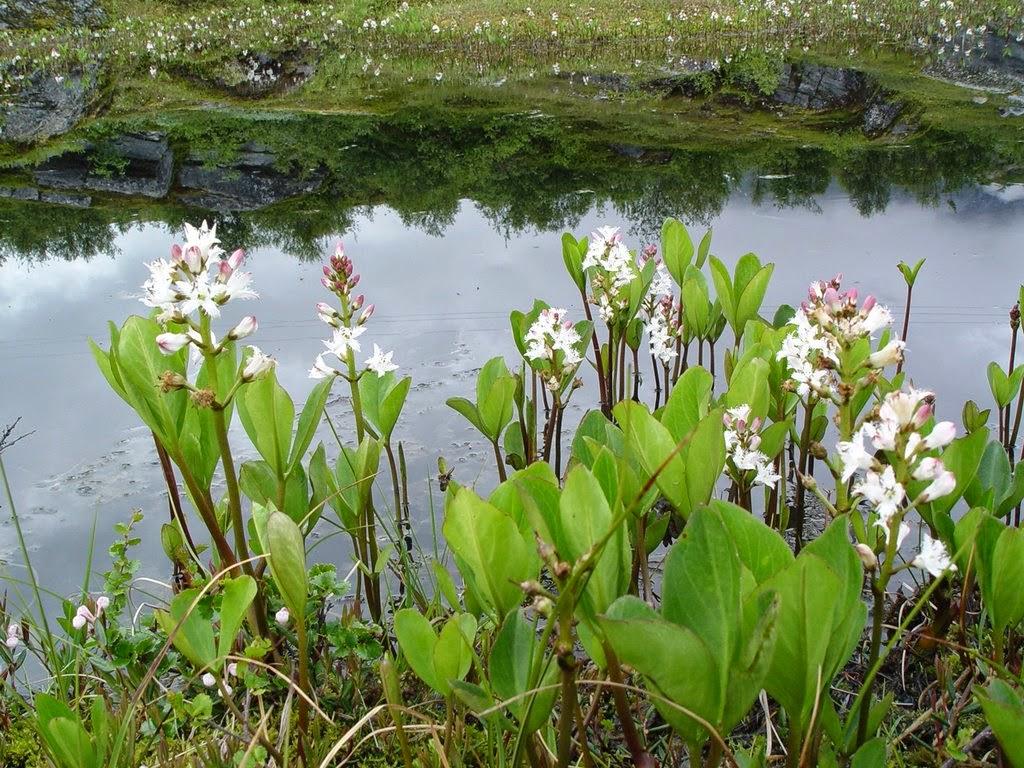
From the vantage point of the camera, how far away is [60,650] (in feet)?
5.97

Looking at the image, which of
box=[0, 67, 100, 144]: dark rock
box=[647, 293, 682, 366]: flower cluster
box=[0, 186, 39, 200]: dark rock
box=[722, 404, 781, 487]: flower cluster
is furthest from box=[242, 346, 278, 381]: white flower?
box=[0, 67, 100, 144]: dark rock

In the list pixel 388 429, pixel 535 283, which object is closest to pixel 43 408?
pixel 388 429

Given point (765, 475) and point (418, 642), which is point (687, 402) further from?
point (418, 642)

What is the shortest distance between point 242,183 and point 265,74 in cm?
646

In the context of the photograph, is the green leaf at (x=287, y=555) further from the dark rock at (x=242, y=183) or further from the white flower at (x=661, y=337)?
the dark rock at (x=242, y=183)

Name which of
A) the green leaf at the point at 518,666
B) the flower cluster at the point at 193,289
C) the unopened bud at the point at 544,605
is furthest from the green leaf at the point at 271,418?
the unopened bud at the point at 544,605

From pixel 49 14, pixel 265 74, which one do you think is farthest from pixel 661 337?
pixel 49 14

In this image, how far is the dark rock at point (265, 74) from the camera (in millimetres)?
9898

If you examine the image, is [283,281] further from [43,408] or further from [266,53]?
[266,53]

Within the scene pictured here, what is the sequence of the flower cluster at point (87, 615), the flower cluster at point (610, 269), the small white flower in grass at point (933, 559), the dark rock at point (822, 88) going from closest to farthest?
the small white flower in grass at point (933, 559) < the flower cluster at point (87, 615) < the flower cluster at point (610, 269) < the dark rock at point (822, 88)

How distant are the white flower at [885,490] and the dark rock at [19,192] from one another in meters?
5.40

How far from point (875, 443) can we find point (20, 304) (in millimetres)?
3712

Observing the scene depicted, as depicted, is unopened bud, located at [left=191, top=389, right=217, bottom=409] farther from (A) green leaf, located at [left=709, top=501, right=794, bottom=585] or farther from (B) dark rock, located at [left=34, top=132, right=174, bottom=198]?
(B) dark rock, located at [left=34, top=132, right=174, bottom=198]

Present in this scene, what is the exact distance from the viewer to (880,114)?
20.0ft
